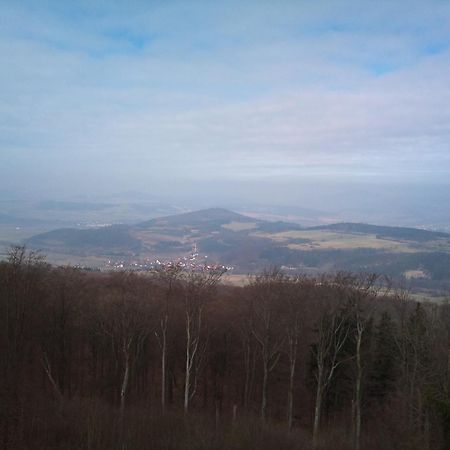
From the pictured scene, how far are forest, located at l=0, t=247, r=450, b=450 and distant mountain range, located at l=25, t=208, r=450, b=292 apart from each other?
99.9ft

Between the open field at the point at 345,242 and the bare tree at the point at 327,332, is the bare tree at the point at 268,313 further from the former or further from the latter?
the open field at the point at 345,242

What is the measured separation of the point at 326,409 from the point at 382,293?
7719 mm

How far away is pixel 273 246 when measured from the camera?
77.8 meters

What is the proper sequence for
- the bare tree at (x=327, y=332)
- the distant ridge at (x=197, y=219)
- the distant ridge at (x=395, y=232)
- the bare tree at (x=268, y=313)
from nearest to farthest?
the bare tree at (x=327, y=332) < the bare tree at (x=268, y=313) < the distant ridge at (x=395, y=232) < the distant ridge at (x=197, y=219)

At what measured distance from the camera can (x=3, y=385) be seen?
48.1ft

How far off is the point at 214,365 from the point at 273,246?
52.2m

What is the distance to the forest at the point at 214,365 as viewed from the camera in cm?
1407

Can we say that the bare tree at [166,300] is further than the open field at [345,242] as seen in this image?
No

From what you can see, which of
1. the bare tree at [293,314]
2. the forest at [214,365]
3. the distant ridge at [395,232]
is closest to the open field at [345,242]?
the distant ridge at [395,232]

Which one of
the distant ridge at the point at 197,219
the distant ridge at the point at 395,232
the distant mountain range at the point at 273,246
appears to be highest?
the distant ridge at the point at 197,219

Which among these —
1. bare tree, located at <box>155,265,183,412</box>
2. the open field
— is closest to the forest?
bare tree, located at <box>155,265,183,412</box>

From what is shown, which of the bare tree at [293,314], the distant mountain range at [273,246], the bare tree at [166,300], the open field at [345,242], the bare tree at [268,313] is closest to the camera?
the bare tree at [166,300]

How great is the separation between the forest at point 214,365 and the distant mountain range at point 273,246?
30.4 meters

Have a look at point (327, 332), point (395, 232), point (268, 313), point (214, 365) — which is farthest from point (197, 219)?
point (327, 332)
